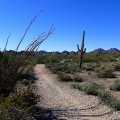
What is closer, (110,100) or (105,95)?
(110,100)

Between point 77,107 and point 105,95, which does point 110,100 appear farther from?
point 77,107

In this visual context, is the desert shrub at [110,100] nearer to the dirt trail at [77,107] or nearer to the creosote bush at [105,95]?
the creosote bush at [105,95]

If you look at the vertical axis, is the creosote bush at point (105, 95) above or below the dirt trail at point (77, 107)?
above

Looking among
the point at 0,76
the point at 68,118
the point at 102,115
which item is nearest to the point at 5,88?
the point at 0,76

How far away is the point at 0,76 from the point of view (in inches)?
354

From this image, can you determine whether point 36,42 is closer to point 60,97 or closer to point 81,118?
point 81,118

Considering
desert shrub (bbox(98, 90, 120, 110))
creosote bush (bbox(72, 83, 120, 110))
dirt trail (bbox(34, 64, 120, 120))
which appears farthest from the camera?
creosote bush (bbox(72, 83, 120, 110))

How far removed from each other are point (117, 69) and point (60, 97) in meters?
21.6

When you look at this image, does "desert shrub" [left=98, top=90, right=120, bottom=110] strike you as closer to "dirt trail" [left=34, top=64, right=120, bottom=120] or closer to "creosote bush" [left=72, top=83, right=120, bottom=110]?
"creosote bush" [left=72, top=83, right=120, bottom=110]

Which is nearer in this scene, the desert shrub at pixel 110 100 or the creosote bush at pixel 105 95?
the desert shrub at pixel 110 100

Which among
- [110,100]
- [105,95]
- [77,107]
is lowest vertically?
[77,107]

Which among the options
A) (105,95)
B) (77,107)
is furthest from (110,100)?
(77,107)

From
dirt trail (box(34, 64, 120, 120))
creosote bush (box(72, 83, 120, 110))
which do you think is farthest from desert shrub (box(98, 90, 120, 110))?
dirt trail (box(34, 64, 120, 120))

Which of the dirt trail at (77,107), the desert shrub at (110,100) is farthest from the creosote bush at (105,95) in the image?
the dirt trail at (77,107)
